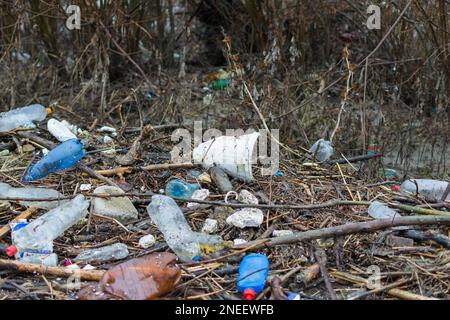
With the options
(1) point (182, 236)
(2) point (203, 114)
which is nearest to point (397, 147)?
(2) point (203, 114)

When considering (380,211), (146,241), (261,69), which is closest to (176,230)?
(146,241)

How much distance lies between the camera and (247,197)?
2838 millimetres

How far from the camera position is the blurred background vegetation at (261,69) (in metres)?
4.17

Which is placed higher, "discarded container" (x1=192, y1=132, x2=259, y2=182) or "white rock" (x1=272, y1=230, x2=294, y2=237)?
"discarded container" (x1=192, y1=132, x2=259, y2=182)

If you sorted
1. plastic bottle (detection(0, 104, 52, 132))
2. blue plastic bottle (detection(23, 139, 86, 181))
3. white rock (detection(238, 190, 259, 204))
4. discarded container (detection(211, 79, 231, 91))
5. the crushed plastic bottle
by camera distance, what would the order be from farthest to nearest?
discarded container (detection(211, 79, 231, 91)) → plastic bottle (detection(0, 104, 52, 132)) → blue plastic bottle (detection(23, 139, 86, 181)) → white rock (detection(238, 190, 259, 204)) → the crushed plastic bottle

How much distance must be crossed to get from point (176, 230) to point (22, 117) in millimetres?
1746

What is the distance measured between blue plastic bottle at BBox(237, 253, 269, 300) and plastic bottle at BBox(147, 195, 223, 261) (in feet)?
0.74

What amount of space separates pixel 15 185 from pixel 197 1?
320 cm

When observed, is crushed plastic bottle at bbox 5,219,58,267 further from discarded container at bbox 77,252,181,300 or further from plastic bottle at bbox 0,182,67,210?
plastic bottle at bbox 0,182,67,210

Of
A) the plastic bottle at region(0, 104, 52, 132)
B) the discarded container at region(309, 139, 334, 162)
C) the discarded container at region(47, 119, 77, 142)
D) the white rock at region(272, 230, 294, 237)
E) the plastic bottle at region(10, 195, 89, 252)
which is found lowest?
the white rock at region(272, 230, 294, 237)

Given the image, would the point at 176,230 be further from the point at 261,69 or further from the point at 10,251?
the point at 261,69

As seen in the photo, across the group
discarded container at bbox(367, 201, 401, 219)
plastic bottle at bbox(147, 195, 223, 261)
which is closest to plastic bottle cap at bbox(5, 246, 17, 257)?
plastic bottle at bbox(147, 195, 223, 261)

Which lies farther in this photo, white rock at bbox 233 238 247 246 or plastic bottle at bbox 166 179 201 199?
plastic bottle at bbox 166 179 201 199

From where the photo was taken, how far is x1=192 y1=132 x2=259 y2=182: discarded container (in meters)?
3.04
